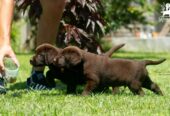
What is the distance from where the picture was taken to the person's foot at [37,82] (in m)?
5.49

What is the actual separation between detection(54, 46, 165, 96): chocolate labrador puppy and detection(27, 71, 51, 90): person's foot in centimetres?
70

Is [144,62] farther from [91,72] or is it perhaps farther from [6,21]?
[6,21]

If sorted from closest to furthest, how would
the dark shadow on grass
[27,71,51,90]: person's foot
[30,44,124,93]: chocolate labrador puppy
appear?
[30,44,124,93]: chocolate labrador puppy
[27,71,51,90]: person's foot
the dark shadow on grass

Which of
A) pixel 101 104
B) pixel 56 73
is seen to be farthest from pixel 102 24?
pixel 101 104

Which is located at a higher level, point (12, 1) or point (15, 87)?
point (12, 1)

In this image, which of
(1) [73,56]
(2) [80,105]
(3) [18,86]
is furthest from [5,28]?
(3) [18,86]

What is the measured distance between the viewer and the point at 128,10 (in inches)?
729

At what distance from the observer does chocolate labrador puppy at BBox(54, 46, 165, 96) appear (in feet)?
15.6

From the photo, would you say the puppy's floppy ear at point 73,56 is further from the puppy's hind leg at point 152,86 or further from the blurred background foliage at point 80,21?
the blurred background foliage at point 80,21

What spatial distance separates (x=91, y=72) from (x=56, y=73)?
1.49 ft

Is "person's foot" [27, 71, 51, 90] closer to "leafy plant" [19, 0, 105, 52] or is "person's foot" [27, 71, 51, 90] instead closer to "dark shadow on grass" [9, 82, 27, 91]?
"dark shadow on grass" [9, 82, 27, 91]

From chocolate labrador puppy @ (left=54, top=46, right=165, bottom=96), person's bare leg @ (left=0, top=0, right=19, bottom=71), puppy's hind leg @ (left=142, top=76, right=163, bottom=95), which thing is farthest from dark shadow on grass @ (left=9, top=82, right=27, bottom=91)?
person's bare leg @ (left=0, top=0, right=19, bottom=71)

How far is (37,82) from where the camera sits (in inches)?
219

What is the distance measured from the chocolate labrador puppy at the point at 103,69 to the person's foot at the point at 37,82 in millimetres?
696
